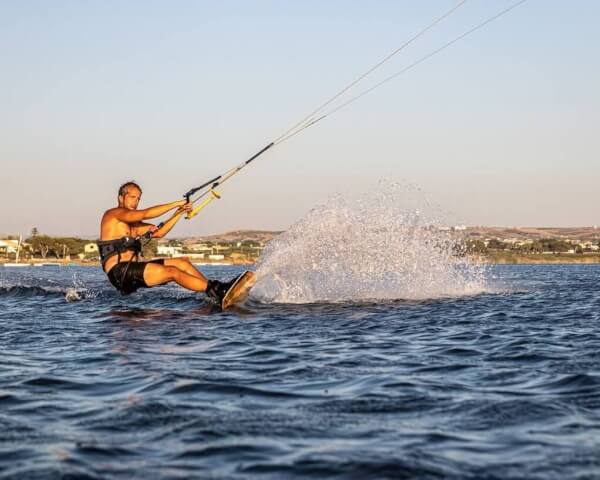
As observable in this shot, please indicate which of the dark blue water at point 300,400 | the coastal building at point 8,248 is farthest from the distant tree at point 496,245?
the dark blue water at point 300,400

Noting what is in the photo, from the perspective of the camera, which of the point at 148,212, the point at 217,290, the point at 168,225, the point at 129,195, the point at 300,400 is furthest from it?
the point at 217,290

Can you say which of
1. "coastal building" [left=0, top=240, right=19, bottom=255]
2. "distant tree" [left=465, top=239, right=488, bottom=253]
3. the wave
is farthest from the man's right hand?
"coastal building" [left=0, top=240, right=19, bottom=255]

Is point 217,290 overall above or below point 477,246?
above

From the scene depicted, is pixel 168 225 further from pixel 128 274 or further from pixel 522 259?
pixel 522 259

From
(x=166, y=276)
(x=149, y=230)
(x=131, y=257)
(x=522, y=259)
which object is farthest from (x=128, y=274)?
(x=522, y=259)

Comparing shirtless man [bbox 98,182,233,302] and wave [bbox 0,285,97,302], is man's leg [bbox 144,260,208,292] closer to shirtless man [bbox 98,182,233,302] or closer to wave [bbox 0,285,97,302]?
shirtless man [bbox 98,182,233,302]

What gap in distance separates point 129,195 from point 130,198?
55 millimetres

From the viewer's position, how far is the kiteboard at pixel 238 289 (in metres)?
14.0

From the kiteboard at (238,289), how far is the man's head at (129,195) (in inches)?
77.7

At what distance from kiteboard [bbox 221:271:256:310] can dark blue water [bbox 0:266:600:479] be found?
196 cm

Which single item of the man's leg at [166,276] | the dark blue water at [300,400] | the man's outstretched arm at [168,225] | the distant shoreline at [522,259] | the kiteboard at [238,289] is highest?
the man's outstretched arm at [168,225]

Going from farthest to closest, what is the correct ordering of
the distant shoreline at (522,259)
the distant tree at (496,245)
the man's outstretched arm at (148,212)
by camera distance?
the distant tree at (496,245) < the distant shoreline at (522,259) < the man's outstretched arm at (148,212)

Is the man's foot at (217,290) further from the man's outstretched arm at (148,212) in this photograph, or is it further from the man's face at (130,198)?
the man's face at (130,198)

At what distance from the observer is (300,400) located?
6.28 meters
